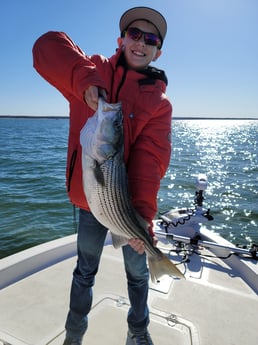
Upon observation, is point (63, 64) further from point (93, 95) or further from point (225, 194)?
point (225, 194)

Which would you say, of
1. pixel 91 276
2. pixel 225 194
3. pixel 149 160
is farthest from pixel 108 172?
pixel 225 194

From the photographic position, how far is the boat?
287 cm

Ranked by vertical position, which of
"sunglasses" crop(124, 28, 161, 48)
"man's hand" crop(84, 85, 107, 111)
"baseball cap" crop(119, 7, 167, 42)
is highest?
"baseball cap" crop(119, 7, 167, 42)

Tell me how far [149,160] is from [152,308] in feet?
6.11

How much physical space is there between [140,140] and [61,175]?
42.0 ft

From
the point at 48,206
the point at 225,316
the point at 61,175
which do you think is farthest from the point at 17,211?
the point at 225,316

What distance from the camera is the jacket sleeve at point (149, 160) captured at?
7.52 ft

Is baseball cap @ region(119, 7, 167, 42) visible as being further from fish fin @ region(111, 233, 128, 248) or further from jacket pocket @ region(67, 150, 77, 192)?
fish fin @ region(111, 233, 128, 248)

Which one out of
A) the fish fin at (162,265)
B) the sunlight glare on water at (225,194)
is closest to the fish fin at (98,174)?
the fish fin at (162,265)

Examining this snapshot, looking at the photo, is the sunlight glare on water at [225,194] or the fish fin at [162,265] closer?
the fish fin at [162,265]

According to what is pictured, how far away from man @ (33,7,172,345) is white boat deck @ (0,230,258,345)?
497 mm

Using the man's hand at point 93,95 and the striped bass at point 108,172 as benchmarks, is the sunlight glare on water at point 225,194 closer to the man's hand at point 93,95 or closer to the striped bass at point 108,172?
the striped bass at point 108,172

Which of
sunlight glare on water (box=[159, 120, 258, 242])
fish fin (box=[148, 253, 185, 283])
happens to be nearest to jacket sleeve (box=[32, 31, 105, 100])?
fish fin (box=[148, 253, 185, 283])

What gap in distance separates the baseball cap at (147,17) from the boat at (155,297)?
2.77 meters
